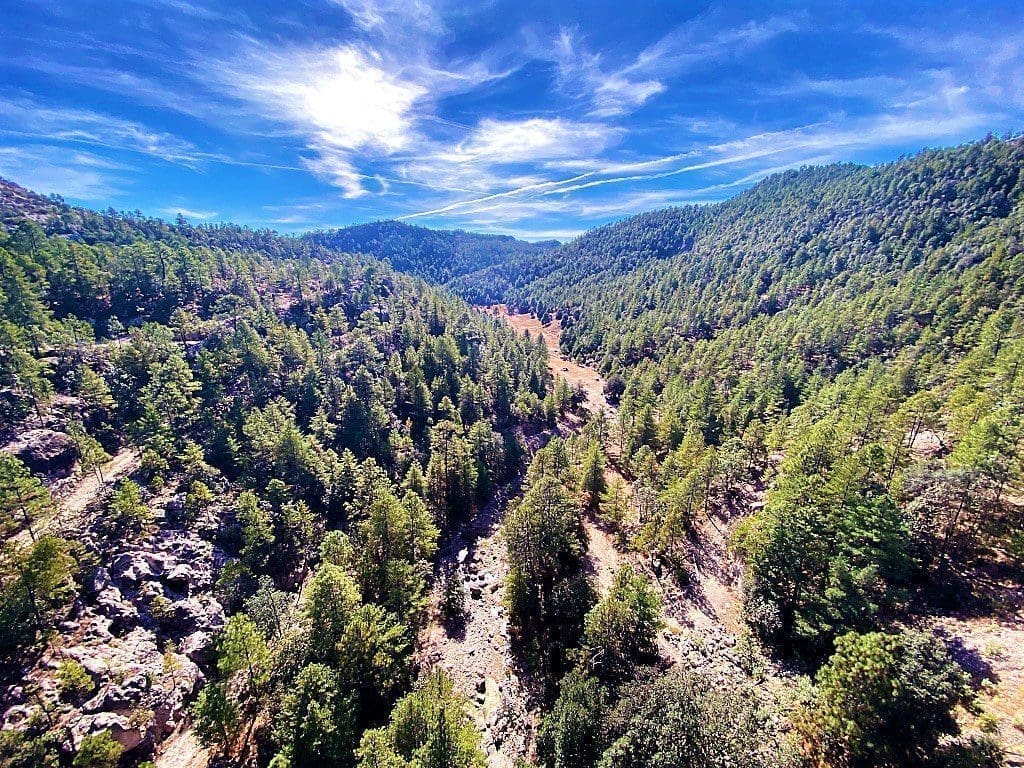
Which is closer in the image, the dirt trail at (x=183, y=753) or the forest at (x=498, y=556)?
the forest at (x=498, y=556)

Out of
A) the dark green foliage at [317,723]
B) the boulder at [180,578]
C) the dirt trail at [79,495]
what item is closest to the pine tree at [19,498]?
the dirt trail at [79,495]

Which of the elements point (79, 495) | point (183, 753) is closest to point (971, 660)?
point (183, 753)

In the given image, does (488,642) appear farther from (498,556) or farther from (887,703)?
(887,703)

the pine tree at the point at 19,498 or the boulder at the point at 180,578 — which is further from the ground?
the pine tree at the point at 19,498

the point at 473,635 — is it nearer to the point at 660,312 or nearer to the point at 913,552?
the point at 913,552

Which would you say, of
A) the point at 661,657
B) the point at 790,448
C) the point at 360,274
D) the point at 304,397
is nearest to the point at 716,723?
the point at 661,657

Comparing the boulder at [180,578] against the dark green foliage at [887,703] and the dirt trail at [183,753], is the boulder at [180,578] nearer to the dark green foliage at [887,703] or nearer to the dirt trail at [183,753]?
the dirt trail at [183,753]
